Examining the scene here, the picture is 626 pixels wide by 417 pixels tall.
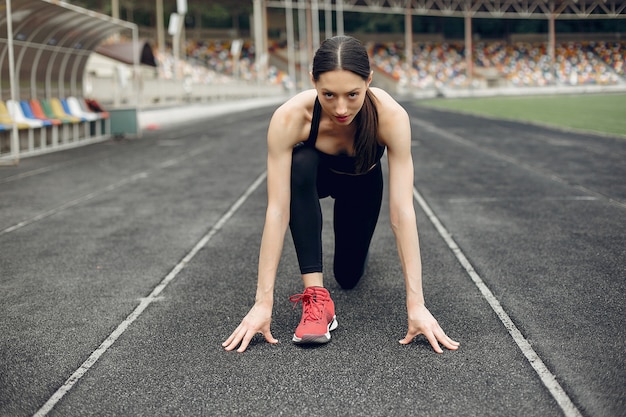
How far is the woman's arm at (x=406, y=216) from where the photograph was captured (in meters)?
3.71

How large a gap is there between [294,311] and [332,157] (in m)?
1.07

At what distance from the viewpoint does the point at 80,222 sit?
7891mm

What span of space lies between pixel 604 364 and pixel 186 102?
34.4 meters

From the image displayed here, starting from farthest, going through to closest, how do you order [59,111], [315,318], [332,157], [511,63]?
[511,63], [59,111], [332,157], [315,318]

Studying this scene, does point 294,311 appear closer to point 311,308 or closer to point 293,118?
point 311,308

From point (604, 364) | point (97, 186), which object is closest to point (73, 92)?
point (97, 186)

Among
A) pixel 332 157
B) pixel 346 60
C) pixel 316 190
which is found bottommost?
pixel 316 190

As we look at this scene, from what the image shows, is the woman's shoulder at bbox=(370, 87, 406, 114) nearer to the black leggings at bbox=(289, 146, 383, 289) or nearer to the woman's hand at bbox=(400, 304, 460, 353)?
the black leggings at bbox=(289, 146, 383, 289)

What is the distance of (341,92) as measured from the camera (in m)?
3.28

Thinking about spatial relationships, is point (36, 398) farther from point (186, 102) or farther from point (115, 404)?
point (186, 102)

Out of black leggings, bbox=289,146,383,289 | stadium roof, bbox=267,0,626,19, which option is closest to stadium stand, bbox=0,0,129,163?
black leggings, bbox=289,146,383,289

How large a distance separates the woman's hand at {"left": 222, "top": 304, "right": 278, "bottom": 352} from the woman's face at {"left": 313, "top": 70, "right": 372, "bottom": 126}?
1.10 m

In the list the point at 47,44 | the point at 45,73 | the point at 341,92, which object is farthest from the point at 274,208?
the point at 45,73

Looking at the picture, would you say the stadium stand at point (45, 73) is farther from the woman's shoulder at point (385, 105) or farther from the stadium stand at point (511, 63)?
the stadium stand at point (511, 63)
